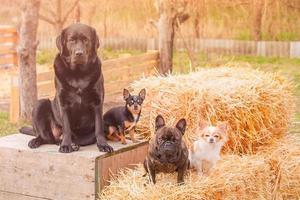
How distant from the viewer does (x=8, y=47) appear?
49.9 ft

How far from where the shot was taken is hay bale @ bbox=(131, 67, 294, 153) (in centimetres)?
580

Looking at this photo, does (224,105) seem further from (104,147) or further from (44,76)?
(44,76)

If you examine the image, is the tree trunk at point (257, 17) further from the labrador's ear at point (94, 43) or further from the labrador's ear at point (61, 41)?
the labrador's ear at point (61, 41)

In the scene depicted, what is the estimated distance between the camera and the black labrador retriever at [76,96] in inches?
188

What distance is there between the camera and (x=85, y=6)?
1639 centimetres

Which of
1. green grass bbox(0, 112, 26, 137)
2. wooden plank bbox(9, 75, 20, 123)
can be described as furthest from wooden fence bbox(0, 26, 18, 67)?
wooden plank bbox(9, 75, 20, 123)

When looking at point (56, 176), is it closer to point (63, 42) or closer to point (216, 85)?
point (63, 42)

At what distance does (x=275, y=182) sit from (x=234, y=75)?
1.67 metres

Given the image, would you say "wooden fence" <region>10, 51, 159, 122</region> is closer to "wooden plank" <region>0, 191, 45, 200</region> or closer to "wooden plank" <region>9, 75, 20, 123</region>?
"wooden plank" <region>9, 75, 20, 123</region>

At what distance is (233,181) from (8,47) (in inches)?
443

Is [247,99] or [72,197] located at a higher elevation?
[247,99]

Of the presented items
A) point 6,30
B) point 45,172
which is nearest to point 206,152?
point 45,172

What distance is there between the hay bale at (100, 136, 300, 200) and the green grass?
3898 millimetres

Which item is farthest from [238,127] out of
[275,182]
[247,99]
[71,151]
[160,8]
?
[160,8]
